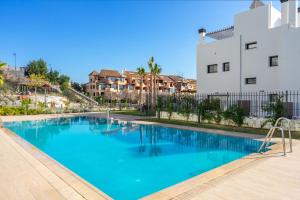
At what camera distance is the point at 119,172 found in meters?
7.55

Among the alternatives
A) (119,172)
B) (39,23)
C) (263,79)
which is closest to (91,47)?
(39,23)

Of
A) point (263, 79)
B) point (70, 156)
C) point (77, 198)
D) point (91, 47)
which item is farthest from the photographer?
point (91, 47)

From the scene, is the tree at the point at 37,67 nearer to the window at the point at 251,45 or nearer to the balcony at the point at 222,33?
the balcony at the point at 222,33

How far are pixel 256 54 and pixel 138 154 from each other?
44.8 feet

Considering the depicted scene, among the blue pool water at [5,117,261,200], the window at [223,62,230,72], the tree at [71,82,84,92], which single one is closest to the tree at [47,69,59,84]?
the tree at [71,82,84,92]

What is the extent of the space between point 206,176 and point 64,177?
12.1 ft

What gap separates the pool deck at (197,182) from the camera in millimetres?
4559

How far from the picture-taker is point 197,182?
211 inches

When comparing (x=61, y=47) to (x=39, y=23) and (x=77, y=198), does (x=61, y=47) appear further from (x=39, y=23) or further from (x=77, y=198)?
(x=77, y=198)

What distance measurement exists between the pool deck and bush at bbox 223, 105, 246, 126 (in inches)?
301

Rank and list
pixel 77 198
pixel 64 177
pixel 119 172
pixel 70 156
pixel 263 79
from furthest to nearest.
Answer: pixel 263 79, pixel 70 156, pixel 119 172, pixel 64 177, pixel 77 198

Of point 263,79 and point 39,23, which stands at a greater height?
point 39,23

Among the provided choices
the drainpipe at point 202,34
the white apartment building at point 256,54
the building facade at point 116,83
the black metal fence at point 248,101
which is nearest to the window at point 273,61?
the white apartment building at point 256,54

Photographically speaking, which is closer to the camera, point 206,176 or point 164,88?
point 206,176
